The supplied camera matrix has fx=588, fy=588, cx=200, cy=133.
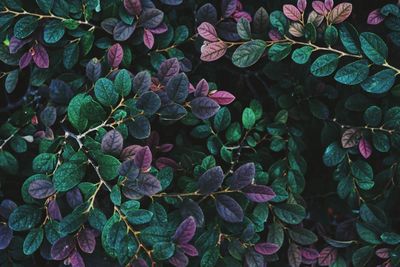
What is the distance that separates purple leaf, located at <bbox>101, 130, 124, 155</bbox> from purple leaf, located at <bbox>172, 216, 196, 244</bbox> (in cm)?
23

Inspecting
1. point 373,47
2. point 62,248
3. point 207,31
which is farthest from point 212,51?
point 62,248

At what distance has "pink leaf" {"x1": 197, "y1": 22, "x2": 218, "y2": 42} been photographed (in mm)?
1528

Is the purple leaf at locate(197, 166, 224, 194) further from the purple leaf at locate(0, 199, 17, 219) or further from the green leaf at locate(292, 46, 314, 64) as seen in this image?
the purple leaf at locate(0, 199, 17, 219)

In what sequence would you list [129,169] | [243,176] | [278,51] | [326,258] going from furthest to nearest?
[326,258] < [278,51] < [243,176] < [129,169]

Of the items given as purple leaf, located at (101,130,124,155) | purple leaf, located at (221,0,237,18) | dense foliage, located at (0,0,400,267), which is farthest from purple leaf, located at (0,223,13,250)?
purple leaf, located at (221,0,237,18)

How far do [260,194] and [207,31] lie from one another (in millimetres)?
443

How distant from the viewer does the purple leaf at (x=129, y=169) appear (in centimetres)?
131

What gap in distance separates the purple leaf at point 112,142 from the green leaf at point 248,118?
40 centimetres

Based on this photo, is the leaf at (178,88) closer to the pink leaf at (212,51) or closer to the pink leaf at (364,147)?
the pink leaf at (212,51)

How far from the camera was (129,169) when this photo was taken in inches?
51.9

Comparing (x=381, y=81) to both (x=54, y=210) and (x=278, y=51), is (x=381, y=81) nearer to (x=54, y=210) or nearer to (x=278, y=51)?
(x=278, y=51)

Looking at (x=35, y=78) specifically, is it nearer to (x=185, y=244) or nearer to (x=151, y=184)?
(x=151, y=184)

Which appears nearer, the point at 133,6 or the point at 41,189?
the point at 41,189

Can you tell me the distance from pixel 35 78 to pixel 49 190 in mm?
397
